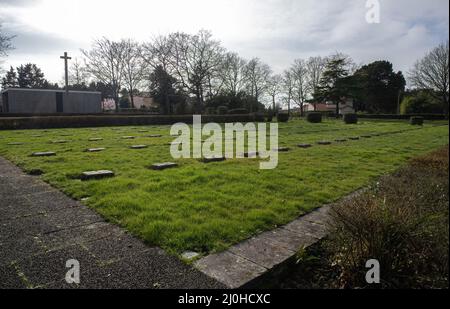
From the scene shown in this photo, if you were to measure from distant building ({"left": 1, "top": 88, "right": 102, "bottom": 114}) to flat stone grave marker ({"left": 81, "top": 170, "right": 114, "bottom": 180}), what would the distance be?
32.8 m

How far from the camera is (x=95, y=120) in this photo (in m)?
21.6

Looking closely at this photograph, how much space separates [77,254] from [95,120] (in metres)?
21.0

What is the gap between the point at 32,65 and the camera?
61.4 meters

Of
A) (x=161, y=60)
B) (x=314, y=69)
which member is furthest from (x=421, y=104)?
(x=161, y=60)

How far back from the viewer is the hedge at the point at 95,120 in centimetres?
1832

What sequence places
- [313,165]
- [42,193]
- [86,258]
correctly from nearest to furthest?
[86,258] < [42,193] < [313,165]

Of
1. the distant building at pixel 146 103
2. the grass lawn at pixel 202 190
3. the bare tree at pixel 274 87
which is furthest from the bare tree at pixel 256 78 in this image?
the grass lawn at pixel 202 190

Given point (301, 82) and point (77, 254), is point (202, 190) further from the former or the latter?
point (301, 82)

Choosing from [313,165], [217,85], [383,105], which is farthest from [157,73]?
[383,105]

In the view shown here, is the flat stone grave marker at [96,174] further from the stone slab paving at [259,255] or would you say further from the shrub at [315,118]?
the shrub at [315,118]

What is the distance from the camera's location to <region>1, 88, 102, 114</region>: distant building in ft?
108
